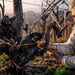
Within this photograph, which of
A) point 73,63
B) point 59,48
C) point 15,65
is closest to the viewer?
point 73,63

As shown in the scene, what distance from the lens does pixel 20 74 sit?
3.02 metres

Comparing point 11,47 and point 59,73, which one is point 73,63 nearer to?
point 59,73

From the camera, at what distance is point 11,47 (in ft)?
9.50

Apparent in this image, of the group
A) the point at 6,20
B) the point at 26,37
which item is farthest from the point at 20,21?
the point at 26,37

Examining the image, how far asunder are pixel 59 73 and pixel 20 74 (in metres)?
1.20

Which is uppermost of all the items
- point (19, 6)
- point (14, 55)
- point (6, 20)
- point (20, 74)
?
point (19, 6)

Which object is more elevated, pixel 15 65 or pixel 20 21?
pixel 20 21

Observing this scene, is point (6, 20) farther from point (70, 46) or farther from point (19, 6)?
point (19, 6)

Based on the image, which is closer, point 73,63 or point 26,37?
point 73,63

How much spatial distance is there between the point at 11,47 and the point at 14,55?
0.28 meters

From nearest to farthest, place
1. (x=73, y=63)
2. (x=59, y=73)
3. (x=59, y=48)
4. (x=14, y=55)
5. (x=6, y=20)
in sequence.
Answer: (x=73, y=63), (x=59, y=48), (x=59, y=73), (x=14, y=55), (x=6, y=20)

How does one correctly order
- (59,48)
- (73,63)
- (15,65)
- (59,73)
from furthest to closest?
1. (15,65)
2. (59,73)
3. (59,48)
4. (73,63)

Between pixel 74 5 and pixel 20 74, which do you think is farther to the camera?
pixel 20 74

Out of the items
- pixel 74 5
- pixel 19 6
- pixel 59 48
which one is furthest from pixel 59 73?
pixel 19 6
